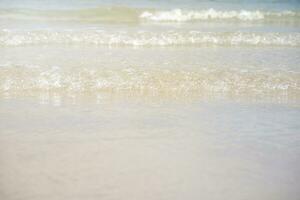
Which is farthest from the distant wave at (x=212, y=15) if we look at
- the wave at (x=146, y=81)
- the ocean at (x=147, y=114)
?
the wave at (x=146, y=81)

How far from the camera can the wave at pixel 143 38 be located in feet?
30.2

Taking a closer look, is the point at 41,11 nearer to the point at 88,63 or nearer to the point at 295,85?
the point at 88,63

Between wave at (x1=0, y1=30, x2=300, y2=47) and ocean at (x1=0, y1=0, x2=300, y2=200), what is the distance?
2 cm

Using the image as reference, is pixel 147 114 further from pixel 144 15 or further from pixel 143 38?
pixel 144 15

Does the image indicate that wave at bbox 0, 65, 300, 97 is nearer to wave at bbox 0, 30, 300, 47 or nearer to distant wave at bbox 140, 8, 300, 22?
wave at bbox 0, 30, 300, 47

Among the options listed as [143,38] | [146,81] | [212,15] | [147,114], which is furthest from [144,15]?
[147,114]

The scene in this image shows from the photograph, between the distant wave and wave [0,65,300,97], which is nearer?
wave [0,65,300,97]

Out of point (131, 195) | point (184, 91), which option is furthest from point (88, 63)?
point (131, 195)

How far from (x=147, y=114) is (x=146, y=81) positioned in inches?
48.1

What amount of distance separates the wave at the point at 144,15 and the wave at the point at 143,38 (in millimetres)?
2549

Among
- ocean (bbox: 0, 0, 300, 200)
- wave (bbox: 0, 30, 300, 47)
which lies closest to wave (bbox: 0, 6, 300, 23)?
ocean (bbox: 0, 0, 300, 200)

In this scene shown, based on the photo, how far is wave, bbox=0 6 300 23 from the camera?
41.8 ft

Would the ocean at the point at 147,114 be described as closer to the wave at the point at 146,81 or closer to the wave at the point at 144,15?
the wave at the point at 146,81

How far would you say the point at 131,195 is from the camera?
340 centimetres
